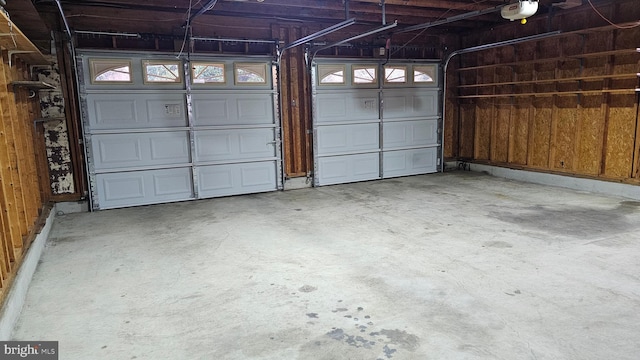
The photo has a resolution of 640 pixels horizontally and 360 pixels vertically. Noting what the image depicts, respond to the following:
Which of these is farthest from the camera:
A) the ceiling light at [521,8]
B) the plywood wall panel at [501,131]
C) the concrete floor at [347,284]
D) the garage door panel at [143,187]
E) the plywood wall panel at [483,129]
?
the plywood wall panel at [483,129]

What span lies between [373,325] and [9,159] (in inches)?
131

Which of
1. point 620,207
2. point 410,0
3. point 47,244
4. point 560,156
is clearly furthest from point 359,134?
point 47,244

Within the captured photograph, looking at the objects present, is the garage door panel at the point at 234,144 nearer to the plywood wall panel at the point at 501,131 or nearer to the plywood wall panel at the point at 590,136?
the plywood wall panel at the point at 501,131

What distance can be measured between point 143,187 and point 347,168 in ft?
12.3

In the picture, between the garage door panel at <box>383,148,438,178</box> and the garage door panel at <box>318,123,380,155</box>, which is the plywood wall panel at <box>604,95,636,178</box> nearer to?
the garage door panel at <box>383,148,438,178</box>

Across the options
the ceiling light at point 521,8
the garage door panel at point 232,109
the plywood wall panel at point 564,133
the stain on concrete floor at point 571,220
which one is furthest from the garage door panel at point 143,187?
the plywood wall panel at point 564,133

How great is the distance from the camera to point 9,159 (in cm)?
346

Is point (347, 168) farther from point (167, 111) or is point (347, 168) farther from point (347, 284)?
point (347, 284)

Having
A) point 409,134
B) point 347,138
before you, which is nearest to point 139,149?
point 347,138

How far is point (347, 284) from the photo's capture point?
334 cm

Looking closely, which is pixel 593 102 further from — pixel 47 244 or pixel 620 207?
pixel 47 244

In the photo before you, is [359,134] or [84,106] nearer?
[84,106]

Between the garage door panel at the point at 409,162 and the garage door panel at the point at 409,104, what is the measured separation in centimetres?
76

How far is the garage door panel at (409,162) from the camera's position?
8.43 meters
